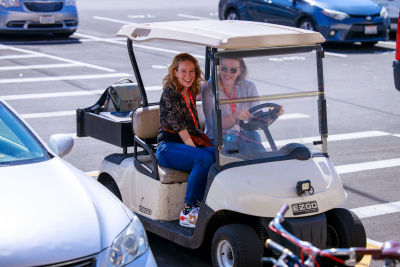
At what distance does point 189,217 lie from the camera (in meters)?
5.83

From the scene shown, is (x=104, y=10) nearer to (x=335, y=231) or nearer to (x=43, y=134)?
(x=43, y=134)

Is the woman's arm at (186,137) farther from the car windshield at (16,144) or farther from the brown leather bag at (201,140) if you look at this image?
the car windshield at (16,144)

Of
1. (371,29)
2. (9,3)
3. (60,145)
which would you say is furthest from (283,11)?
(60,145)

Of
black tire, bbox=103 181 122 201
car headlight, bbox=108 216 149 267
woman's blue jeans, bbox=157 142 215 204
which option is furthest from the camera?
black tire, bbox=103 181 122 201

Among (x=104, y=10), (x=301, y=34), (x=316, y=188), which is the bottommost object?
(x=104, y=10)

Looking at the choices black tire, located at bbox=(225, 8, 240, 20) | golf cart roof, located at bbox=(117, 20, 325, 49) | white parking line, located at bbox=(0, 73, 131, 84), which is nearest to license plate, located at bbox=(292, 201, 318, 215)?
golf cart roof, located at bbox=(117, 20, 325, 49)

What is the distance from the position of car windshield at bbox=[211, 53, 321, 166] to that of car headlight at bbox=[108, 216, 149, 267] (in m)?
1.16

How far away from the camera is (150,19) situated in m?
23.7

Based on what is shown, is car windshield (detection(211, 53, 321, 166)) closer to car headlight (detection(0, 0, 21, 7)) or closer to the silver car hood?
the silver car hood

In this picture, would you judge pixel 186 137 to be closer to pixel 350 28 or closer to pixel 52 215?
pixel 52 215

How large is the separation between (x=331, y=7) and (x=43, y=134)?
1002 cm

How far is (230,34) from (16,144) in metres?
1.70

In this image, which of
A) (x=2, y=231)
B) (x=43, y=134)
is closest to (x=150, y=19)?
(x=43, y=134)

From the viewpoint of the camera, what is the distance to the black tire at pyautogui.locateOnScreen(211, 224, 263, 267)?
5.20 meters
